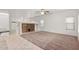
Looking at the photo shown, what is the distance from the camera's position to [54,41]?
1374mm

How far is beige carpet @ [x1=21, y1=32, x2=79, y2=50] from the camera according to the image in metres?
1.35

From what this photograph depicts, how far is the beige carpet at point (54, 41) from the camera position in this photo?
135 centimetres

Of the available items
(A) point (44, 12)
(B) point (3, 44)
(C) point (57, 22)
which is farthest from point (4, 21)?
(C) point (57, 22)

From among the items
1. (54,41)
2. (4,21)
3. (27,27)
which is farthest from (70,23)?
(4,21)

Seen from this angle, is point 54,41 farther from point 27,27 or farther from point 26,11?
point 26,11

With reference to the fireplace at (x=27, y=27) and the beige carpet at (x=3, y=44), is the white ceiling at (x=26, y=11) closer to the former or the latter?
the fireplace at (x=27, y=27)

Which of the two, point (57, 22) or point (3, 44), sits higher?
point (57, 22)

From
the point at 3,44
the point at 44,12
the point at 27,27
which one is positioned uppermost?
the point at 44,12

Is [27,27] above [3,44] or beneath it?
above

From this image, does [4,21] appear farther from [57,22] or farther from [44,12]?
[57,22]

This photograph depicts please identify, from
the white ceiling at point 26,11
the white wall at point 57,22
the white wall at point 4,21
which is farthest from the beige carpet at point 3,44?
the white wall at point 57,22
